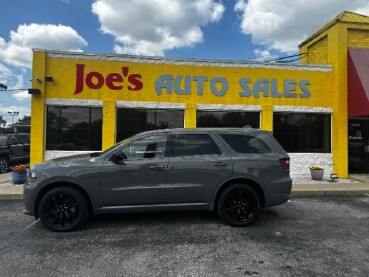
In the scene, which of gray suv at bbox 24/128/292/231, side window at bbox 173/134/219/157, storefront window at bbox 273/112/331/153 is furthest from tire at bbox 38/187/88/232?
storefront window at bbox 273/112/331/153

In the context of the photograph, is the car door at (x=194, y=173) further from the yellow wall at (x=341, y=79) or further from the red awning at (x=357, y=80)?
the yellow wall at (x=341, y=79)

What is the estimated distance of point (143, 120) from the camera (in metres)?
10.9

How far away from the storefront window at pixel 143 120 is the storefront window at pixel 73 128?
746mm

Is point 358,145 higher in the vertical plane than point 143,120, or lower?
lower

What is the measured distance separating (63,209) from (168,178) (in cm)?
189

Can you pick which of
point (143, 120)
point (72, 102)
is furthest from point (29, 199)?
point (143, 120)

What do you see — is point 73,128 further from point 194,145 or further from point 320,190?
point 320,190

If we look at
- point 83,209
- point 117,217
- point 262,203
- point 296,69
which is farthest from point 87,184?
point 296,69

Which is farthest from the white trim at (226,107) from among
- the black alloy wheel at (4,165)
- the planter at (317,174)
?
the black alloy wheel at (4,165)

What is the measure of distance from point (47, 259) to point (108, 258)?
0.83 metres

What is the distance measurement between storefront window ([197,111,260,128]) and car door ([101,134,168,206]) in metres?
5.65

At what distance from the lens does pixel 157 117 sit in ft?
35.9

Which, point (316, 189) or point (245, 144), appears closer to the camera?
point (245, 144)

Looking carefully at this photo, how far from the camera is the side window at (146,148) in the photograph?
18.4 feet
